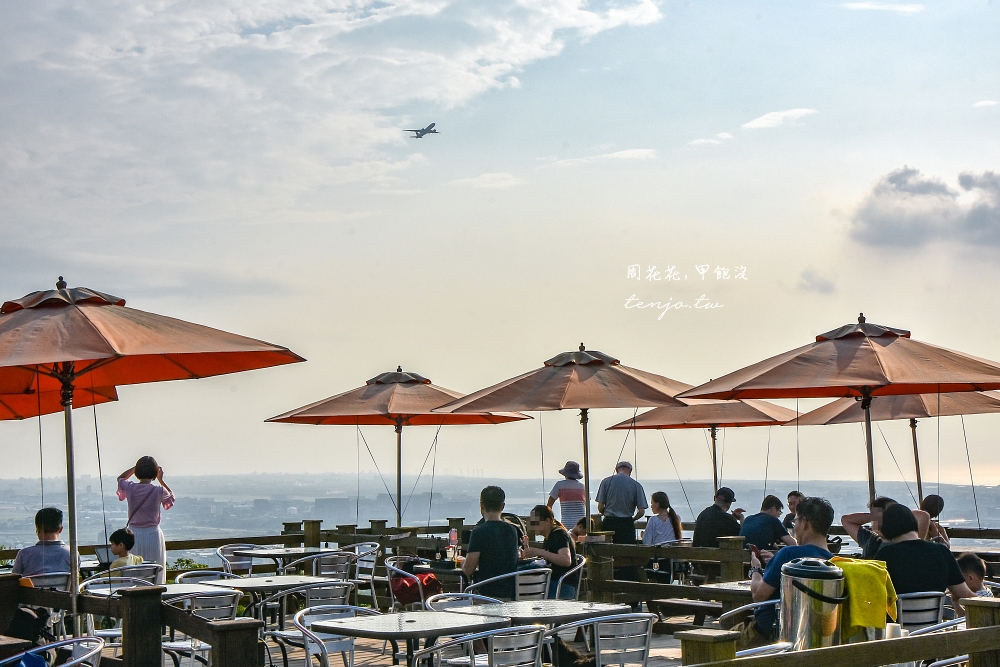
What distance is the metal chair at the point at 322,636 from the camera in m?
5.46

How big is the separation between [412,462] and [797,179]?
639 centimetres

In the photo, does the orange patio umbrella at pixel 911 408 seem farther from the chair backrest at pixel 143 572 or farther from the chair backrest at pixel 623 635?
the chair backrest at pixel 143 572

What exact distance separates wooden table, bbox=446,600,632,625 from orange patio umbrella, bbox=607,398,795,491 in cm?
659

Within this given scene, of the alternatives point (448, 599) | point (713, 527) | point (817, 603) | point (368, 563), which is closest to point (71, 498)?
point (448, 599)

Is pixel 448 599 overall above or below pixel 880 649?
below

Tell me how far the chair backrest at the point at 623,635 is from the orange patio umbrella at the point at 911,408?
6.40 meters

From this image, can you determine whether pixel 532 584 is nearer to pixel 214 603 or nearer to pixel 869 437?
pixel 214 603

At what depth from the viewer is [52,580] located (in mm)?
7008

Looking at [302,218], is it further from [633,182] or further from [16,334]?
[16,334]

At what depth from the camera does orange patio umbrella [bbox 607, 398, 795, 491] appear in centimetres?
1304

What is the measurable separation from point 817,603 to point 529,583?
354cm

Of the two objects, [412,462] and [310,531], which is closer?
[310,531]

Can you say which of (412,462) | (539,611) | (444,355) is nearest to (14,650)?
(539,611)

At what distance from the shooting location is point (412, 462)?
14.1 meters
